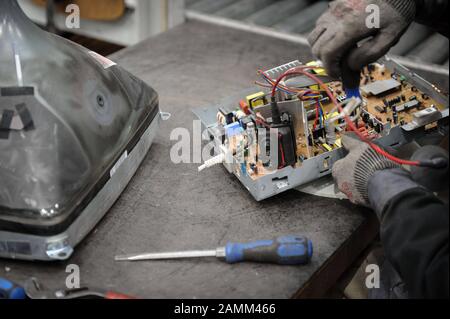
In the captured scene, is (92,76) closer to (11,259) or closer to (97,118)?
(97,118)

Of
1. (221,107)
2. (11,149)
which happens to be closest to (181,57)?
(221,107)

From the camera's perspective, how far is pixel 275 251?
986 mm

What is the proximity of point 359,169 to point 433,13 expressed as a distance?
56 centimetres

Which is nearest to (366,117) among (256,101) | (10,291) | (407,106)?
(407,106)

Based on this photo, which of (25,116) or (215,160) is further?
(215,160)

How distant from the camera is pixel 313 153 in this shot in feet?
3.79

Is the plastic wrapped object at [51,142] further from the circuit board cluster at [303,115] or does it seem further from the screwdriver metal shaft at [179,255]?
the circuit board cluster at [303,115]

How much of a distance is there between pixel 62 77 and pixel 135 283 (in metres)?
0.44

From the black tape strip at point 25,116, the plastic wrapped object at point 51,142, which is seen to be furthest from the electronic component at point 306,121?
the black tape strip at point 25,116

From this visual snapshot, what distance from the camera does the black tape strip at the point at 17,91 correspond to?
99cm

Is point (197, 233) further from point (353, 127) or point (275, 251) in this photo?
point (353, 127)

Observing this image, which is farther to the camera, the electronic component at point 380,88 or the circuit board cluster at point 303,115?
the electronic component at point 380,88

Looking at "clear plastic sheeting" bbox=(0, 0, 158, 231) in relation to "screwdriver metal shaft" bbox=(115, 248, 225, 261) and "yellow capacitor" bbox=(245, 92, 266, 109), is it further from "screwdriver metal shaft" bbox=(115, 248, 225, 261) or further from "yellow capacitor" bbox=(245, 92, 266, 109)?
"yellow capacitor" bbox=(245, 92, 266, 109)

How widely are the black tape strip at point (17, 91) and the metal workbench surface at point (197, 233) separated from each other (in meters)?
0.32
